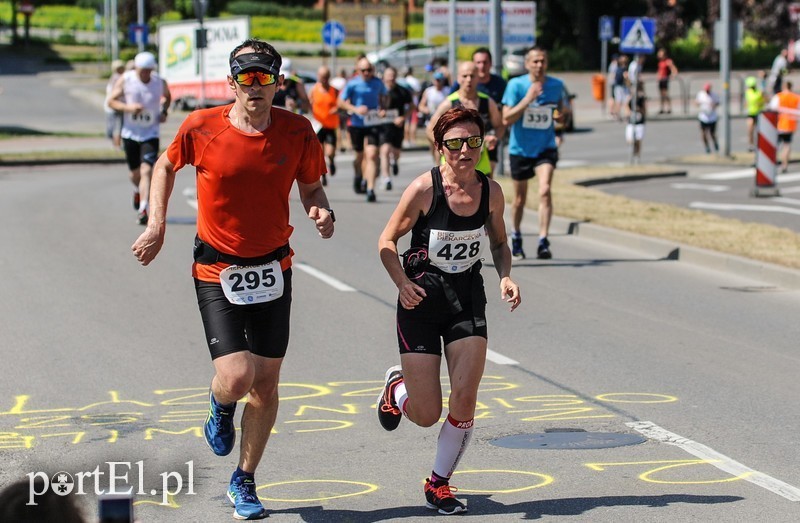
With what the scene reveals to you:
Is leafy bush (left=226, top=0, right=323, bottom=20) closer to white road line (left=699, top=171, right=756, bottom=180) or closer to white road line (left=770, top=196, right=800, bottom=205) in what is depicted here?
white road line (left=699, top=171, right=756, bottom=180)

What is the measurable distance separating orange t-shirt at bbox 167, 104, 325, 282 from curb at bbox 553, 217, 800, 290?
8024mm

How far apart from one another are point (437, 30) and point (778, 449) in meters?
35.6

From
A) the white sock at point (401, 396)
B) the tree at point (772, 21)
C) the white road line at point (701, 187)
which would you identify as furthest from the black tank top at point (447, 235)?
the tree at point (772, 21)

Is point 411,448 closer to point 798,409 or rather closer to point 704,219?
point 798,409

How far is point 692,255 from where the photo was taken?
48.0 feet

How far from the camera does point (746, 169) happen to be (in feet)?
87.4

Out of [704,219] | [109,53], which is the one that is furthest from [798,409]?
[109,53]

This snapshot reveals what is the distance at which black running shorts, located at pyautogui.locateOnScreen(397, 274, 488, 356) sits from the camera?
19.8ft

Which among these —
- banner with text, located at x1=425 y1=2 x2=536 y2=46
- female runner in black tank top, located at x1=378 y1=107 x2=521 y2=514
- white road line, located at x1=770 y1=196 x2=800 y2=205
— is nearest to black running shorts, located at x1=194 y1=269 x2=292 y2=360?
female runner in black tank top, located at x1=378 y1=107 x2=521 y2=514

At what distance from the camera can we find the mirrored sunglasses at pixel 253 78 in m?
5.73

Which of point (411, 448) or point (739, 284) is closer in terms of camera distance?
point (411, 448)

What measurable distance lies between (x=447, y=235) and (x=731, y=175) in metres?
20.3

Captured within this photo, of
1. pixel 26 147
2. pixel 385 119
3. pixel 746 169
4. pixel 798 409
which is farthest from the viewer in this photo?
pixel 26 147

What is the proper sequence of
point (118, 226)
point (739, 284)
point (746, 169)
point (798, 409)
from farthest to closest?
point (746, 169) < point (118, 226) < point (739, 284) < point (798, 409)
